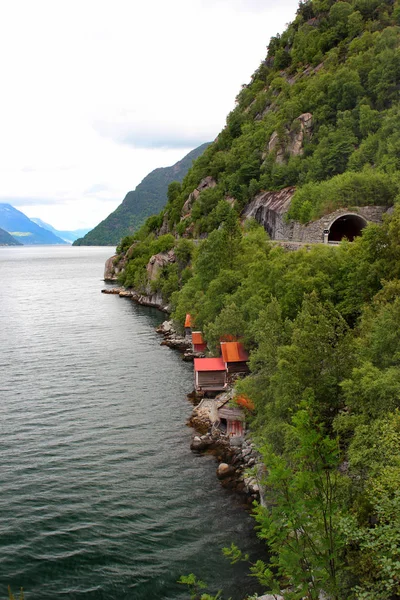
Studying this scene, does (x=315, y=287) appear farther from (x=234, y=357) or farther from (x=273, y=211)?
(x=273, y=211)

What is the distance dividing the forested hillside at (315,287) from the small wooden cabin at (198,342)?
297cm

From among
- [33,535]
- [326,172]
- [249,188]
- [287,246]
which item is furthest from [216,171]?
[33,535]

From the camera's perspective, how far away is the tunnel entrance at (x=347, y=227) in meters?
60.4

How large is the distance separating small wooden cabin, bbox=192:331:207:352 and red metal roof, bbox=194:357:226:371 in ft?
43.8

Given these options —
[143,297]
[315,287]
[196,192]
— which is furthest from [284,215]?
[196,192]

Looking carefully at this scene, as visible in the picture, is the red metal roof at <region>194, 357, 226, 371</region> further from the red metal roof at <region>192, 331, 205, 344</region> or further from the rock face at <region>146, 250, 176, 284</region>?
the rock face at <region>146, 250, 176, 284</region>

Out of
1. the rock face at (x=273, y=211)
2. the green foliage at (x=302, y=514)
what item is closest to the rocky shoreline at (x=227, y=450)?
the green foliage at (x=302, y=514)

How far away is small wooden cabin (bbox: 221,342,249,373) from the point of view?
44875 millimetres

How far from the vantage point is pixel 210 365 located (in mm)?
46625

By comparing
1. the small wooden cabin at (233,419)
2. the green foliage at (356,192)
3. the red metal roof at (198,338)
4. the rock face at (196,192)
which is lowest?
the small wooden cabin at (233,419)

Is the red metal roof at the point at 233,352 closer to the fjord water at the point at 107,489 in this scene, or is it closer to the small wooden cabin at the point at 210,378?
the small wooden cabin at the point at 210,378

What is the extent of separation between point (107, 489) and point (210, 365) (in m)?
18.4

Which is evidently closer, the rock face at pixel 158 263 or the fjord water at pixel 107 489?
the fjord water at pixel 107 489

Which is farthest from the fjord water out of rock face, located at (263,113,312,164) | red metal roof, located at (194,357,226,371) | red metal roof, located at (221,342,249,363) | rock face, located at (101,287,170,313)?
rock face, located at (263,113,312,164)
